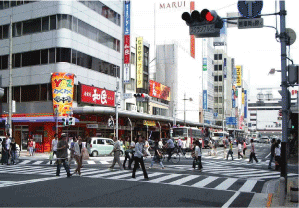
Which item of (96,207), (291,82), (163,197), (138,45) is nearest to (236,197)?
(163,197)

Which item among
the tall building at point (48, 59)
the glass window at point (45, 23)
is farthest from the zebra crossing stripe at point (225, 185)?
the glass window at point (45, 23)

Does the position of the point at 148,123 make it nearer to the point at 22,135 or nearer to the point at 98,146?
the point at 22,135

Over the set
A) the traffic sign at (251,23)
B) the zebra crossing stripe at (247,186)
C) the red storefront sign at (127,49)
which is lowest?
the zebra crossing stripe at (247,186)

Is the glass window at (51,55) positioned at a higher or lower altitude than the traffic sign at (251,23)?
higher

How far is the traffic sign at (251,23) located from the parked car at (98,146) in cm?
2344

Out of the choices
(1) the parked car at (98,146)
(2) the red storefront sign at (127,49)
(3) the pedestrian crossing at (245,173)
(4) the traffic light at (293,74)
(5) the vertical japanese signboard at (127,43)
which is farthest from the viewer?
(2) the red storefront sign at (127,49)

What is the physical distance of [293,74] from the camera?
10539mm

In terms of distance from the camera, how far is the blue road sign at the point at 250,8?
1093 centimetres

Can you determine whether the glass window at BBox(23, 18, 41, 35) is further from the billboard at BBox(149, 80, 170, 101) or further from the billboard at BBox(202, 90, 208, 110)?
the billboard at BBox(202, 90, 208, 110)

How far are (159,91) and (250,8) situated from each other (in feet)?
174

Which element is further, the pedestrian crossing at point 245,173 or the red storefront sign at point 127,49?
the red storefront sign at point 127,49

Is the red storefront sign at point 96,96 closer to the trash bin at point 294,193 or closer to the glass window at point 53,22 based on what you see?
the glass window at point 53,22

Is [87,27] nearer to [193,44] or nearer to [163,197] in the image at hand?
[163,197]

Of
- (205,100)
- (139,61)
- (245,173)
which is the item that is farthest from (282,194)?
(205,100)
